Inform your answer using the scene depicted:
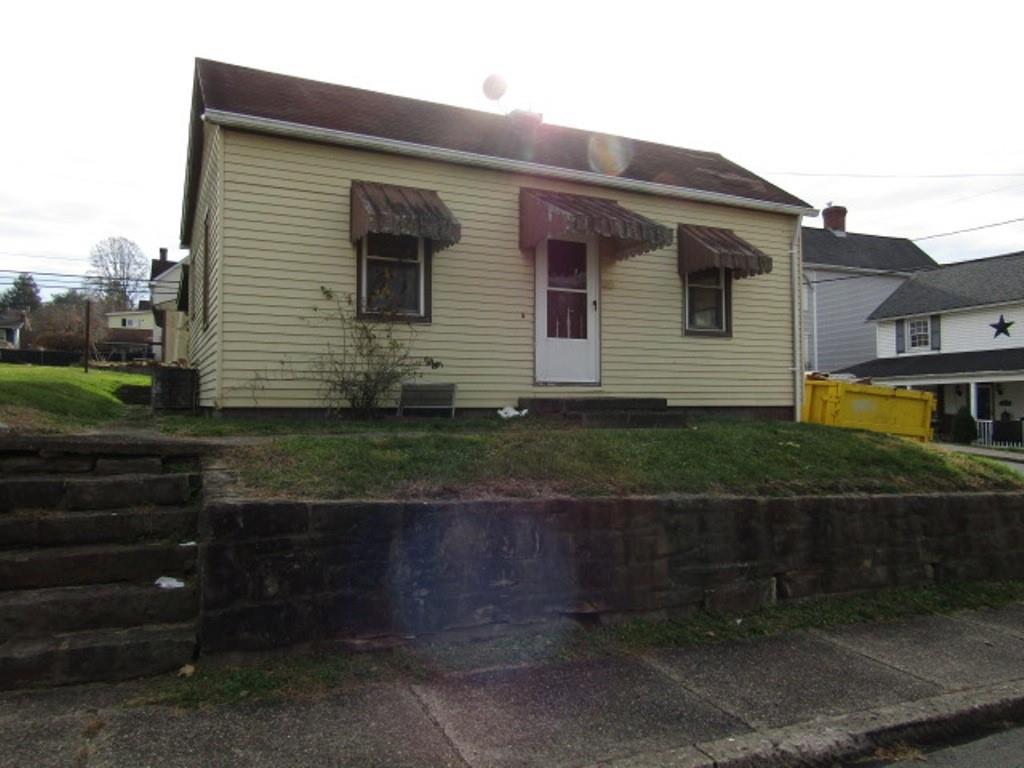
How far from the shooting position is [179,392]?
10.7 meters

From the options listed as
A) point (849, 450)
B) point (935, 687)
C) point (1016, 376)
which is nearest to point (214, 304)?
point (849, 450)

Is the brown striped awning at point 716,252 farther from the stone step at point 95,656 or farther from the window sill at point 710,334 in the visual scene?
the stone step at point 95,656

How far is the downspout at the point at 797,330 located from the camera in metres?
12.3

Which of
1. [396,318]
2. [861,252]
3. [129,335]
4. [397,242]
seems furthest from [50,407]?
[129,335]

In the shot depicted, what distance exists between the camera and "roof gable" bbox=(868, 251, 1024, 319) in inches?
1062

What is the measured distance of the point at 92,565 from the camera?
4.14 m

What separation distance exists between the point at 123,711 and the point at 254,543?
97 cm

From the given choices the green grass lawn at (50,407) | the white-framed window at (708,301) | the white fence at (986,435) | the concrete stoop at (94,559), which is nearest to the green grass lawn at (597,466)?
the concrete stoop at (94,559)

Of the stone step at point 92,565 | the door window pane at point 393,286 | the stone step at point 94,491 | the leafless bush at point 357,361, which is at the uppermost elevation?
the door window pane at point 393,286

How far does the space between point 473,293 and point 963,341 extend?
25.4m

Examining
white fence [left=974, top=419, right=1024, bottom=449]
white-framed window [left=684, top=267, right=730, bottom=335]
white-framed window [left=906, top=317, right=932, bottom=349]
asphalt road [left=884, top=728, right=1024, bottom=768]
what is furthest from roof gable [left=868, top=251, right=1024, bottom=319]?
asphalt road [left=884, top=728, right=1024, bottom=768]

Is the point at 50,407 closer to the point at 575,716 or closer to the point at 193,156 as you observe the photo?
the point at 193,156

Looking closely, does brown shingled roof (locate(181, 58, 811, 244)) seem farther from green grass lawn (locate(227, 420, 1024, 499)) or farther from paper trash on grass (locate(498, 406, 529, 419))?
green grass lawn (locate(227, 420, 1024, 499))

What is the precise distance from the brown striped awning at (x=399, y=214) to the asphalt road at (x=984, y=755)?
6.89 metres
